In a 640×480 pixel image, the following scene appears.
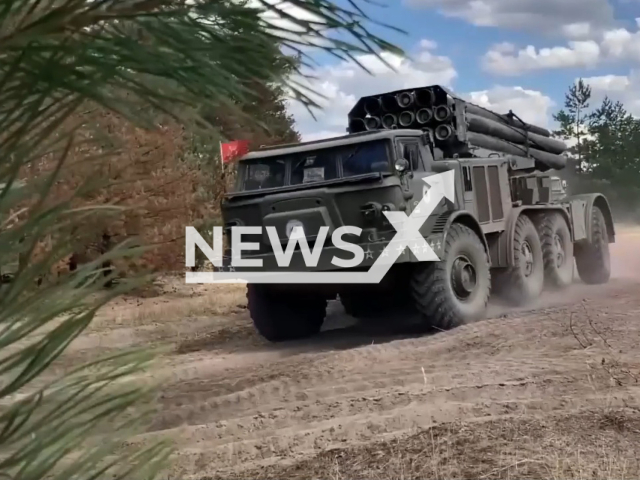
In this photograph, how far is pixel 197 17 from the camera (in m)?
1.16

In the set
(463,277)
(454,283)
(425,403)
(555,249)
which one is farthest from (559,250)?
(425,403)

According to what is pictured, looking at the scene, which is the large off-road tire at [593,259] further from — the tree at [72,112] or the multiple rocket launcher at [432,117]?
the tree at [72,112]

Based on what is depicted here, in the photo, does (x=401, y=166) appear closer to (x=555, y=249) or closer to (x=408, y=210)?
(x=408, y=210)

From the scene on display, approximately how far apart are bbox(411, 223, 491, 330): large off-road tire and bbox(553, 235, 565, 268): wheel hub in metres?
2.28

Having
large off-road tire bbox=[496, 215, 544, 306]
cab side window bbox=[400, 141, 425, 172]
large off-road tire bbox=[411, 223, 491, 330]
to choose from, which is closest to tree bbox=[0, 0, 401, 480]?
large off-road tire bbox=[411, 223, 491, 330]

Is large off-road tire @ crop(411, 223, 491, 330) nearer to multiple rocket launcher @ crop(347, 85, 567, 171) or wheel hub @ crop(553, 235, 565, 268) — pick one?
multiple rocket launcher @ crop(347, 85, 567, 171)

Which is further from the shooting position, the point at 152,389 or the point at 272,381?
the point at 272,381

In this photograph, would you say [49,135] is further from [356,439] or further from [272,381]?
[272,381]

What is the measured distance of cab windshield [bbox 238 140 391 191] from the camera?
7.88 metres

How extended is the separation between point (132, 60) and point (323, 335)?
26.1 ft

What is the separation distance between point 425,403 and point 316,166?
354 centimetres

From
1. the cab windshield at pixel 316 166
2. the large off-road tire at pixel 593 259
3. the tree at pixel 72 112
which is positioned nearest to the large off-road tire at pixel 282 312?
the cab windshield at pixel 316 166

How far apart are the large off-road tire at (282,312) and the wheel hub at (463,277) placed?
4.49 feet

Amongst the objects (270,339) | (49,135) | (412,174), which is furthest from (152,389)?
(270,339)
